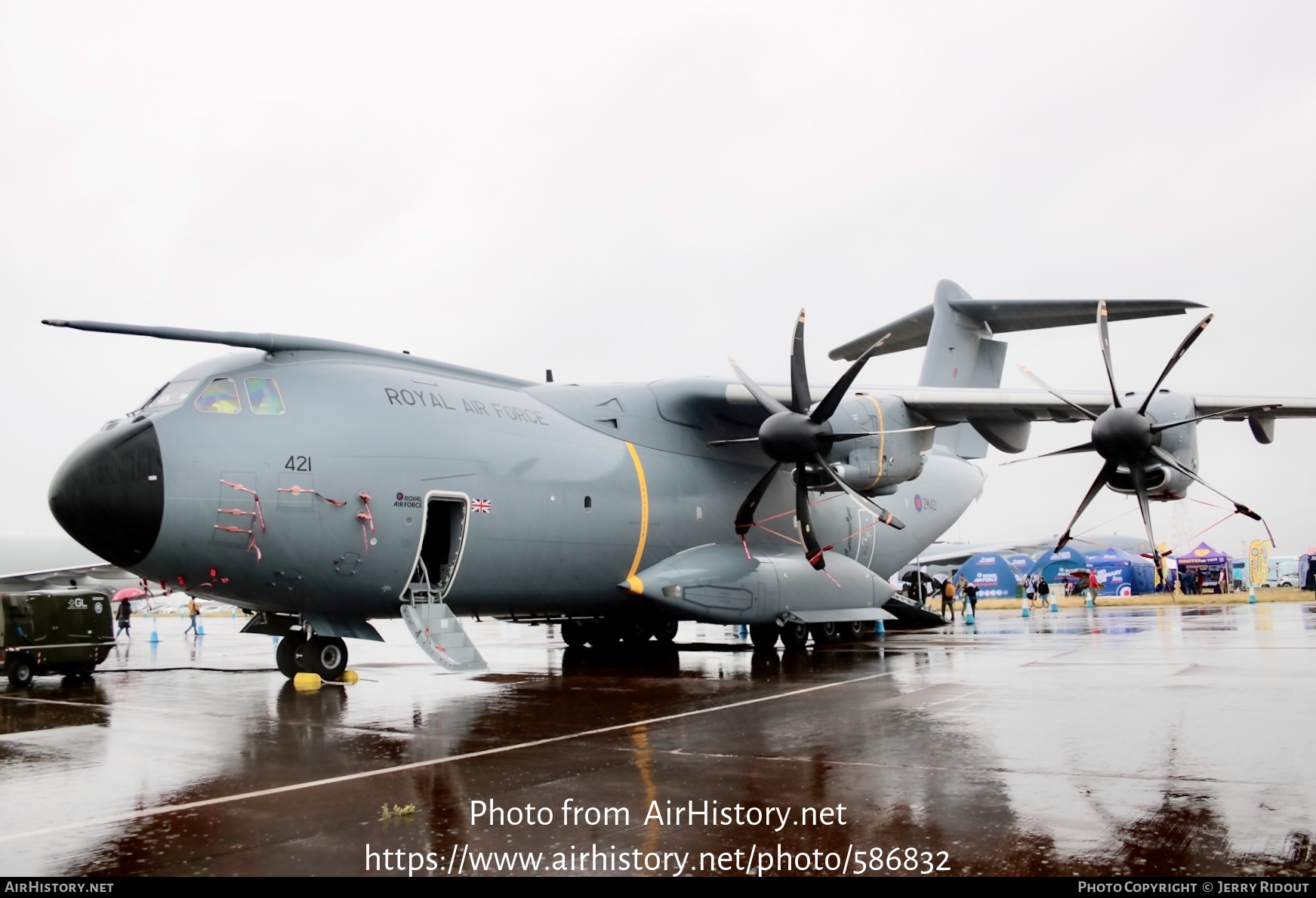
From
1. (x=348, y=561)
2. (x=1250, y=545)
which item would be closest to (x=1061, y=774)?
(x=348, y=561)

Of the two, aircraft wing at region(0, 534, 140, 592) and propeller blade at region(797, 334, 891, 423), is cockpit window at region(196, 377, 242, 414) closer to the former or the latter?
propeller blade at region(797, 334, 891, 423)

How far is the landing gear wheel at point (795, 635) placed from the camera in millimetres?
17031

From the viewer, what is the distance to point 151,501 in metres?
9.82

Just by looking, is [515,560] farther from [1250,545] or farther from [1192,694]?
[1250,545]

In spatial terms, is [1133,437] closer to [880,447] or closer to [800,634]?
[880,447]

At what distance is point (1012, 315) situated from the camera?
20141 millimetres

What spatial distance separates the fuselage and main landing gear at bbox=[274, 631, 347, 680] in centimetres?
130

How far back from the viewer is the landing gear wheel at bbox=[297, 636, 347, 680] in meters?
12.7

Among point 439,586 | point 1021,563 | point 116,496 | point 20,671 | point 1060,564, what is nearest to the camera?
point 116,496

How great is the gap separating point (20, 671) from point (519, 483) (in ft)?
25.5

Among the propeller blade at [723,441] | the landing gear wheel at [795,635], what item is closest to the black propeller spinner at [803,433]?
the propeller blade at [723,441]

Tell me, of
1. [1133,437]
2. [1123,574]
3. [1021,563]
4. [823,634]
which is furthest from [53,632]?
[1021,563]

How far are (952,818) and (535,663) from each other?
40.0 ft

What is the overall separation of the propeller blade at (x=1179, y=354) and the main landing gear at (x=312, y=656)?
36.0 ft
